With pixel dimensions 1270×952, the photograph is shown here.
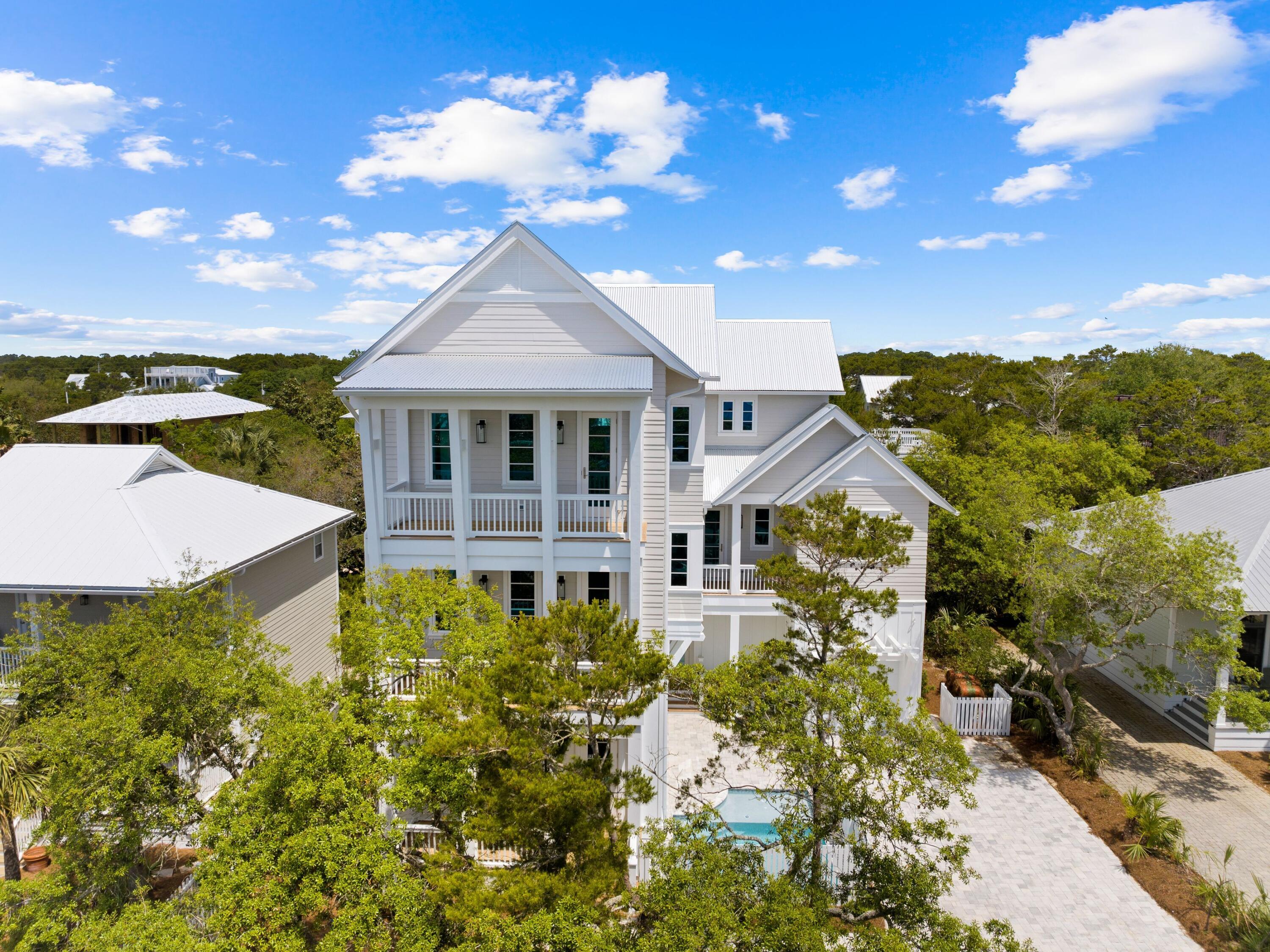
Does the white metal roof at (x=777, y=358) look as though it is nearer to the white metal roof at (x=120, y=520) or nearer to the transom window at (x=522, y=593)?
the transom window at (x=522, y=593)

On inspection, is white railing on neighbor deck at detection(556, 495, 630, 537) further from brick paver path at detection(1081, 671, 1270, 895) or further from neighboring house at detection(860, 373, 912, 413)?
neighboring house at detection(860, 373, 912, 413)

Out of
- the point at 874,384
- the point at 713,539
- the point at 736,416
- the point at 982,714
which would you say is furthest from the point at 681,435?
the point at 874,384

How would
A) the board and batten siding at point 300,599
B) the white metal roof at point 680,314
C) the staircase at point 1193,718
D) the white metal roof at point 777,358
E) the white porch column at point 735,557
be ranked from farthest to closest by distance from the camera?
1. the white metal roof at point 777,358
2. the white metal roof at point 680,314
3. the white porch column at point 735,557
4. the staircase at point 1193,718
5. the board and batten siding at point 300,599

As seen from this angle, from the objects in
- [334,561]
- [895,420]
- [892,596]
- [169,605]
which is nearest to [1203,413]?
[895,420]

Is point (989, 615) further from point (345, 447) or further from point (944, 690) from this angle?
point (345, 447)

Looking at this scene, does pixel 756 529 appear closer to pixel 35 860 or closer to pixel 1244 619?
pixel 1244 619

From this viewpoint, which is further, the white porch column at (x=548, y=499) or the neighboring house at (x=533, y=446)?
the neighboring house at (x=533, y=446)

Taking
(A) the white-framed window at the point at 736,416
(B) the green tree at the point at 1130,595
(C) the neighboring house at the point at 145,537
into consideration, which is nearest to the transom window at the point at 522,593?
(C) the neighboring house at the point at 145,537
